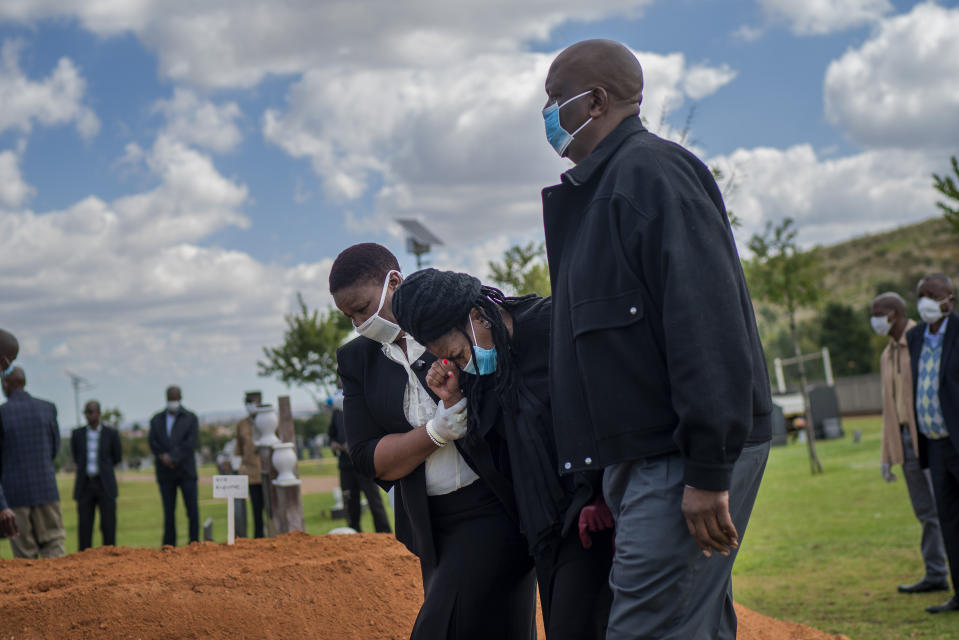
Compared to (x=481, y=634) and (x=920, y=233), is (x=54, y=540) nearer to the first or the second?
(x=481, y=634)

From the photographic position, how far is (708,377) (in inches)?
83.3

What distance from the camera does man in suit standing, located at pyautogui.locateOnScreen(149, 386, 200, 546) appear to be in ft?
41.3

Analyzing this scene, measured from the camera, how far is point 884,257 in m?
114

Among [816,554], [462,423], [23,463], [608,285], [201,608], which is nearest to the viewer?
[608,285]

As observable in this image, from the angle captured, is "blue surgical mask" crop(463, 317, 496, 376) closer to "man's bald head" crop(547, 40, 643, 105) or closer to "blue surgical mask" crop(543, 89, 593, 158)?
"blue surgical mask" crop(543, 89, 593, 158)

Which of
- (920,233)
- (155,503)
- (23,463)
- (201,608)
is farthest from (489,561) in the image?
(920,233)

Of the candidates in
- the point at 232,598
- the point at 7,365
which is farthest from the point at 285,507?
the point at 232,598

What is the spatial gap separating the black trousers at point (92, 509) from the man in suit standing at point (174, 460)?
0.83 meters

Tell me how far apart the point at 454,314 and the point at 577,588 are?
3.03 feet

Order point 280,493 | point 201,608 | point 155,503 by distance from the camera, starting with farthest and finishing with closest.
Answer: point 155,503
point 280,493
point 201,608

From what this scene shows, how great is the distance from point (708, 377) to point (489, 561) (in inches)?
48.7

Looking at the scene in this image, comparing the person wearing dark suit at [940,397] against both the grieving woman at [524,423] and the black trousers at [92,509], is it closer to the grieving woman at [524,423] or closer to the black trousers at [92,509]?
the grieving woman at [524,423]

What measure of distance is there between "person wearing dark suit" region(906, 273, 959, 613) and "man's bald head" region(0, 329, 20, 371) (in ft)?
22.5

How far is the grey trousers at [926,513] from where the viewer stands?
294 inches
